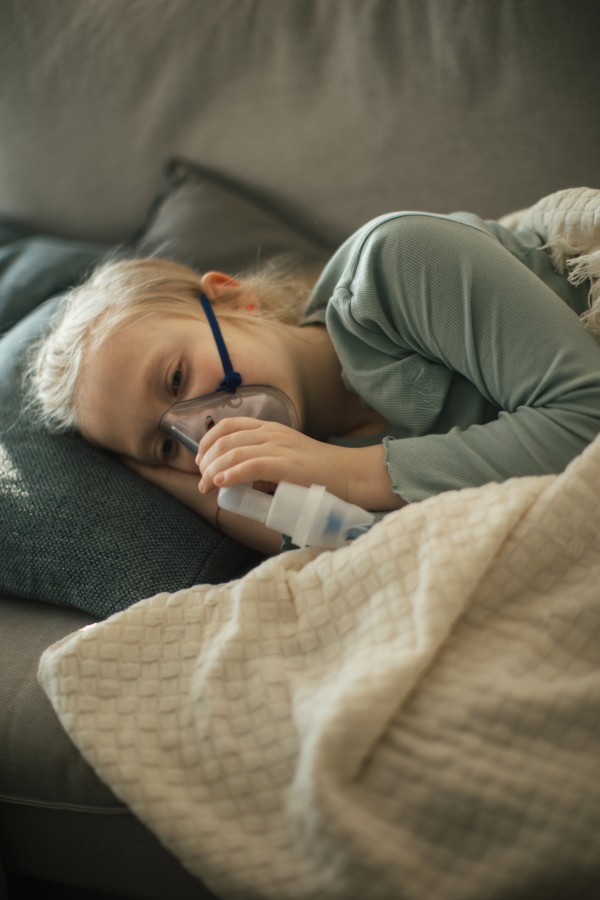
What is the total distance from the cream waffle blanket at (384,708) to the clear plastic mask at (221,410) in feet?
0.98

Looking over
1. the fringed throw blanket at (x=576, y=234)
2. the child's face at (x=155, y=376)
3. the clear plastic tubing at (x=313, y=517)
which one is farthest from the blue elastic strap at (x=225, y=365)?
the fringed throw blanket at (x=576, y=234)

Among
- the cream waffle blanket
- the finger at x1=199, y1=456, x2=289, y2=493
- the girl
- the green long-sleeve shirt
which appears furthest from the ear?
the cream waffle blanket

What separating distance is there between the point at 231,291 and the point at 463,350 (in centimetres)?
50

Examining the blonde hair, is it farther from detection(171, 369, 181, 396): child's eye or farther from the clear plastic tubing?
the clear plastic tubing

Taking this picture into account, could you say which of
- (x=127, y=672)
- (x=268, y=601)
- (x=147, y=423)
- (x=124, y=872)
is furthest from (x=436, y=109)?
(x=124, y=872)

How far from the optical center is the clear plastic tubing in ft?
2.16

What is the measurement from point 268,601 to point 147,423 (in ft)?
1.34

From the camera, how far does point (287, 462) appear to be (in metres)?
0.73

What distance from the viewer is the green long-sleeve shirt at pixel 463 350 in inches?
28.5

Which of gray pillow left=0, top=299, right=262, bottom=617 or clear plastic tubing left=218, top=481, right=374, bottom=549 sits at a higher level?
clear plastic tubing left=218, top=481, right=374, bottom=549

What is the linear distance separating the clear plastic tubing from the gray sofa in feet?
1.18

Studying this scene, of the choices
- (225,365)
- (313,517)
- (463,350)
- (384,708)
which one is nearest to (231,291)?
(225,365)

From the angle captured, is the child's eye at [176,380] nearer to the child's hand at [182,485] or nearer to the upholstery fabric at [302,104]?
the child's hand at [182,485]

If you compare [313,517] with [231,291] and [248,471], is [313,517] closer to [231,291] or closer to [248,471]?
[248,471]
